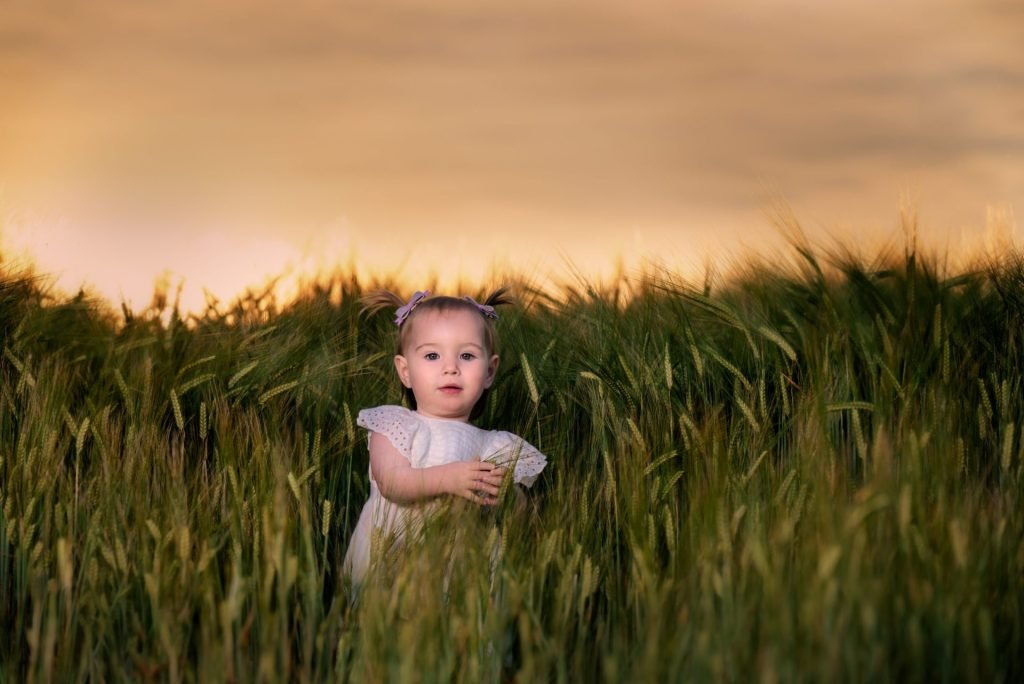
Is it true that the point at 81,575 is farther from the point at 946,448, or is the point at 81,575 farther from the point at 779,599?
the point at 946,448

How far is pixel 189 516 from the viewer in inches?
100

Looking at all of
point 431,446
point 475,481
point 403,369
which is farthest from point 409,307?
point 475,481

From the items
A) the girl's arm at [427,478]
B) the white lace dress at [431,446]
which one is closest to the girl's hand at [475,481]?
the girl's arm at [427,478]

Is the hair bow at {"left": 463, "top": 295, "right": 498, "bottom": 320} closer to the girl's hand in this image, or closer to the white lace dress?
the white lace dress

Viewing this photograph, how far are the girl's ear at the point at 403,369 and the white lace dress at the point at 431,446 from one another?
0.11m

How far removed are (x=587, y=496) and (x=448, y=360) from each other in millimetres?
521

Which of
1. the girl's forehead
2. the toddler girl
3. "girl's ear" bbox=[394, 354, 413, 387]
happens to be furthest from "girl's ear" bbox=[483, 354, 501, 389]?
"girl's ear" bbox=[394, 354, 413, 387]

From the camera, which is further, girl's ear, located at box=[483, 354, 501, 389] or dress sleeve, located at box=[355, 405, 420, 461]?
girl's ear, located at box=[483, 354, 501, 389]

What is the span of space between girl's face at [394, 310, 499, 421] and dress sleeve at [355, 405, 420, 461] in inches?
3.1

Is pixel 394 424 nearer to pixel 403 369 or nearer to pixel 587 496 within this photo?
pixel 403 369

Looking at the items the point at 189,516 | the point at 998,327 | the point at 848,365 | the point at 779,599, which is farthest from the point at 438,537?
the point at 998,327

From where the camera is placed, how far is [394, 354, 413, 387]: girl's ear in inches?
122

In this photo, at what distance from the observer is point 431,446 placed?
9.88ft

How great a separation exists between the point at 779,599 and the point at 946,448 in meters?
0.74
